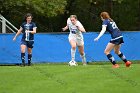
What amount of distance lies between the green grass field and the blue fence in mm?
7406

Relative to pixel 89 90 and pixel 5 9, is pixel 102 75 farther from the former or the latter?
pixel 5 9

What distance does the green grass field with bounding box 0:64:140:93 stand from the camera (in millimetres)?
11773

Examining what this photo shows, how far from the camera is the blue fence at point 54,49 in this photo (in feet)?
74.9

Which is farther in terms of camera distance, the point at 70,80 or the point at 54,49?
the point at 54,49

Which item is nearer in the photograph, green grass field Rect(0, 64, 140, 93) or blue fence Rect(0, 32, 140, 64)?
green grass field Rect(0, 64, 140, 93)

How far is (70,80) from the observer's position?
42.7 feet

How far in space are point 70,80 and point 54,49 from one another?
9976mm

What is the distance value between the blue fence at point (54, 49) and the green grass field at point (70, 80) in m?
7.41

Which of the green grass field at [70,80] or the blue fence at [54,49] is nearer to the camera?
the green grass field at [70,80]

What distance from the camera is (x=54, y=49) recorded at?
75.2 feet

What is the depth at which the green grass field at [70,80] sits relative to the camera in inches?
464

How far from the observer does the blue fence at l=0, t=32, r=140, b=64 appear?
2283 cm

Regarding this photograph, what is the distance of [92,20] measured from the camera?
42406 millimetres

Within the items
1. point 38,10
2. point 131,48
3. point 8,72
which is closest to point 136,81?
point 8,72
